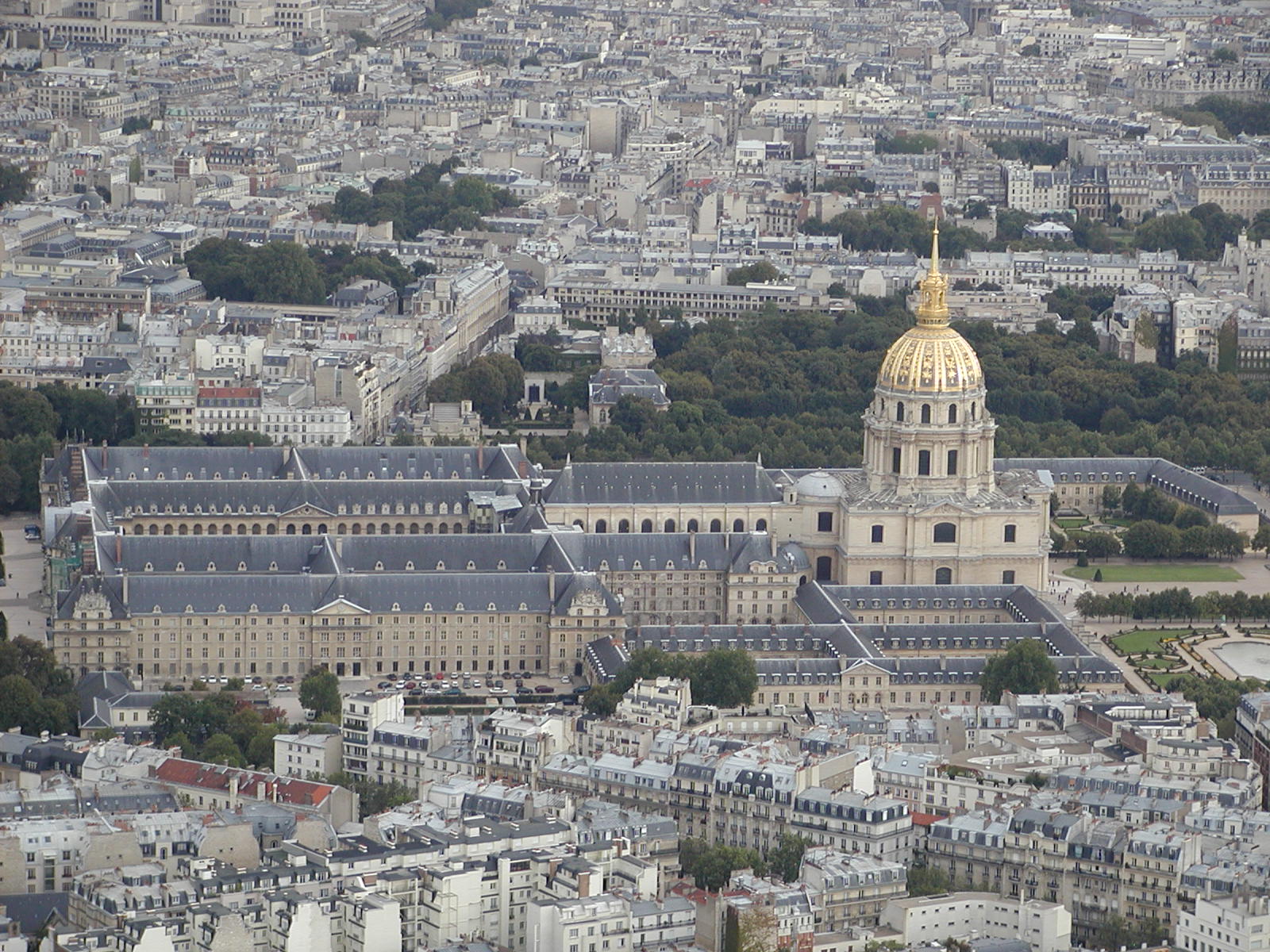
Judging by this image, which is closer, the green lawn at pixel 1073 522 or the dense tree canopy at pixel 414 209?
the green lawn at pixel 1073 522

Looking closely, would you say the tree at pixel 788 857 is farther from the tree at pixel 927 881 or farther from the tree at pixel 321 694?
the tree at pixel 321 694

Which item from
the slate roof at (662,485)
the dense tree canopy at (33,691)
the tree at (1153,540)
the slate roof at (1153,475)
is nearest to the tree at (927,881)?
the dense tree canopy at (33,691)

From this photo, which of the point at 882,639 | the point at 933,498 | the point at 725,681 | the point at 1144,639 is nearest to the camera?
the point at 725,681

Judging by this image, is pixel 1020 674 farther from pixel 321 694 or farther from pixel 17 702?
pixel 17 702

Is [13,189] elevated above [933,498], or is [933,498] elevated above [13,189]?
[13,189]

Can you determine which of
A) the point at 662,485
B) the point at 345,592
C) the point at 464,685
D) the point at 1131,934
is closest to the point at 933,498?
the point at 662,485

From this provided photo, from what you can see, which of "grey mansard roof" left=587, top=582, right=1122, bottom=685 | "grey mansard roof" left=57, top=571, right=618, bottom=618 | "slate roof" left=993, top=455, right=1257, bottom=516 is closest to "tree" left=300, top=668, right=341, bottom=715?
"grey mansard roof" left=57, top=571, right=618, bottom=618

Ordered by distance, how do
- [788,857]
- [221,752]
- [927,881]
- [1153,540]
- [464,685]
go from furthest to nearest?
1. [1153,540]
2. [464,685]
3. [221,752]
4. [788,857]
5. [927,881]
